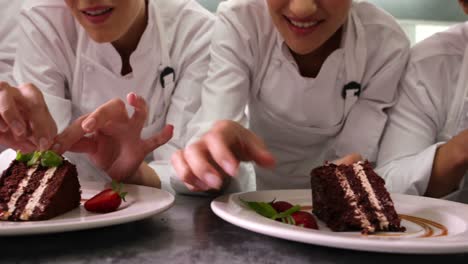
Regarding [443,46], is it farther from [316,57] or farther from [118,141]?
[118,141]

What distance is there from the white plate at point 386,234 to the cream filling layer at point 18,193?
362 millimetres

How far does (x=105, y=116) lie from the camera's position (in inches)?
48.6

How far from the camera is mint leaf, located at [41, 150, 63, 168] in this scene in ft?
3.67

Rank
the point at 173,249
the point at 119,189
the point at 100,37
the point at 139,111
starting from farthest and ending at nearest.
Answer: the point at 100,37, the point at 139,111, the point at 119,189, the point at 173,249

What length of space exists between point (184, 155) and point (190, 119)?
0.59 meters

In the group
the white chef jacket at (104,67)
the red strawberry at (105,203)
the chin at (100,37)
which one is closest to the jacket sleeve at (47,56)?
the white chef jacket at (104,67)

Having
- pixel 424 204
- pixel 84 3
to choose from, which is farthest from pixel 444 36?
pixel 84 3

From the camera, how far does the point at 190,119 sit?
1.62 m

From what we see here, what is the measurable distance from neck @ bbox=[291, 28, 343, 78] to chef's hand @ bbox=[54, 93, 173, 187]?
0.49 metres

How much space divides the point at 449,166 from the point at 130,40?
0.97m

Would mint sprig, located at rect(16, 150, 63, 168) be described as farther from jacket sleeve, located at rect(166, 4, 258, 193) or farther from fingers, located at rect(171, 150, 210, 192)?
jacket sleeve, located at rect(166, 4, 258, 193)

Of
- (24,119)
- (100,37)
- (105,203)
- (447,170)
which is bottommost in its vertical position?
(447,170)

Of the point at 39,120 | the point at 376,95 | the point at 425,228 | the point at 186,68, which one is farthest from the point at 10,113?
the point at 376,95

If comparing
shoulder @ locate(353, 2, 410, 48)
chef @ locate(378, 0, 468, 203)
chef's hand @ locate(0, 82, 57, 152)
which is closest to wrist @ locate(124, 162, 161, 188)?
chef's hand @ locate(0, 82, 57, 152)
